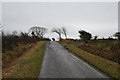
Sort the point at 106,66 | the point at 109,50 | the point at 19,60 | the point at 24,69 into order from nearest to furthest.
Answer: the point at 24,69 < the point at 106,66 < the point at 19,60 < the point at 109,50

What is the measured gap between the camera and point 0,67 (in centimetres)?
1612

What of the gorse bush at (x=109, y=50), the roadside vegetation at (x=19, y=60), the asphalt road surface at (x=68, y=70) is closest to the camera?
the asphalt road surface at (x=68, y=70)

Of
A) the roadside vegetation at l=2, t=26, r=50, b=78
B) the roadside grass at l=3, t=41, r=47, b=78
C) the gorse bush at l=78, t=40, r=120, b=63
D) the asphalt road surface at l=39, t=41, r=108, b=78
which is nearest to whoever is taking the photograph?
the asphalt road surface at l=39, t=41, r=108, b=78

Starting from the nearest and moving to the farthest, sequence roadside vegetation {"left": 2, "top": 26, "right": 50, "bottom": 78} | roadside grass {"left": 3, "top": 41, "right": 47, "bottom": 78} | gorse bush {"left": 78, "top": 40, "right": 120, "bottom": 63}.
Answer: roadside grass {"left": 3, "top": 41, "right": 47, "bottom": 78} → roadside vegetation {"left": 2, "top": 26, "right": 50, "bottom": 78} → gorse bush {"left": 78, "top": 40, "right": 120, "bottom": 63}

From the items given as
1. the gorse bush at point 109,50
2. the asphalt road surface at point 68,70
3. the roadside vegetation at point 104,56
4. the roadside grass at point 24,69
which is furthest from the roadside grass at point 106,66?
the roadside grass at point 24,69

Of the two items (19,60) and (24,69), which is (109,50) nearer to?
(19,60)

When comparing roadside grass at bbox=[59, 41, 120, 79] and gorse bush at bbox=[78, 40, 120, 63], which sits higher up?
gorse bush at bbox=[78, 40, 120, 63]

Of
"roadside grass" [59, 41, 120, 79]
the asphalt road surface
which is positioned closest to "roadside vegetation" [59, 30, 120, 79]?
"roadside grass" [59, 41, 120, 79]

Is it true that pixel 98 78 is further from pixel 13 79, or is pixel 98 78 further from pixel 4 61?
pixel 4 61

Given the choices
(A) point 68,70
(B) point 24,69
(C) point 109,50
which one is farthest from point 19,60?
(C) point 109,50

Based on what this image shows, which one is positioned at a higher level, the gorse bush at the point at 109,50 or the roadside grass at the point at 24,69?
the gorse bush at the point at 109,50

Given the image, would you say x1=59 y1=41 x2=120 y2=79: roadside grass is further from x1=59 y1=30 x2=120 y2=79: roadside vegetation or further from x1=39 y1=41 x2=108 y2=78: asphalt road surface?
x1=39 y1=41 x2=108 y2=78: asphalt road surface

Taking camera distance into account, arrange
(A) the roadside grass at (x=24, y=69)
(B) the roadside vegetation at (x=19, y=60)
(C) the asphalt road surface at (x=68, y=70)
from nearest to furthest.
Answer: (C) the asphalt road surface at (x=68, y=70) → (A) the roadside grass at (x=24, y=69) → (B) the roadside vegetation at (x=19, y=60)

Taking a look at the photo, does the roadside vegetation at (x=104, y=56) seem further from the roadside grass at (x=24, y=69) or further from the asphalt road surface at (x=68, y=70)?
the roadside grass at (x=24, y=69)
